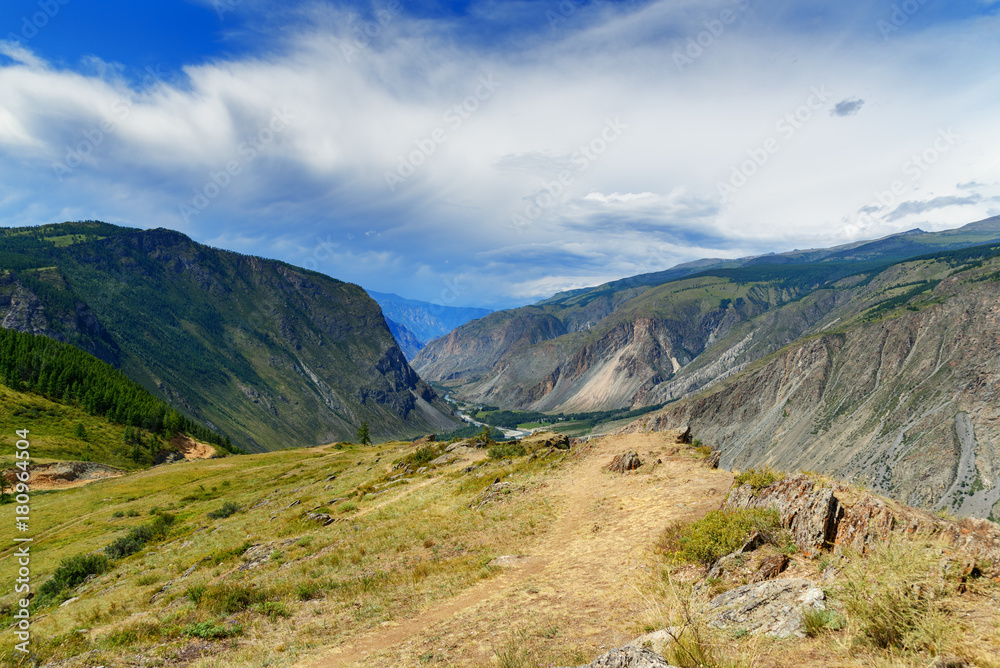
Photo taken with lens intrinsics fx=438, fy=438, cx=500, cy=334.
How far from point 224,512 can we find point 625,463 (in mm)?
38001

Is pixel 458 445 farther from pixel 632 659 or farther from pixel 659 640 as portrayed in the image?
pixel 632 659

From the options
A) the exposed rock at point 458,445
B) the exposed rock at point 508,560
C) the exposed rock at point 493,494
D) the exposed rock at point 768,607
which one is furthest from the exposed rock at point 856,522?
the exposed rock at point 458,445

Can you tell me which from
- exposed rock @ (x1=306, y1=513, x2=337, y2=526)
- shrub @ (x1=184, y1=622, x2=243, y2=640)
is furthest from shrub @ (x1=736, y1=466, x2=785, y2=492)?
exposed rock @ (x1=306, y1=513, x2=337, y2=526)

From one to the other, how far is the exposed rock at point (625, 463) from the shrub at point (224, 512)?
36.2 meters

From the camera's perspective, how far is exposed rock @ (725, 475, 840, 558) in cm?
1296

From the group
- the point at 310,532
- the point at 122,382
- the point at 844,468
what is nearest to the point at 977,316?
the point at 844,468

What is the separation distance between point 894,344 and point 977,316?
26.2m

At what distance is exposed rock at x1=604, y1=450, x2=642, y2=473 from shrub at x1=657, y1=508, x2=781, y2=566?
14209 millimetres

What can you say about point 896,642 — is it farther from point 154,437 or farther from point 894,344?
point 894,344

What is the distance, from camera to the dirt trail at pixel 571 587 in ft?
40.2

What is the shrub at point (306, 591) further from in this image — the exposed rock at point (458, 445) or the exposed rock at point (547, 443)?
the exposed rock at point (458, 445)

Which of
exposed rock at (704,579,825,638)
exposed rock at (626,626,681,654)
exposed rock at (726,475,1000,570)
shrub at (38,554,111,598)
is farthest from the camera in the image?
shrub at (38,554,111,598)

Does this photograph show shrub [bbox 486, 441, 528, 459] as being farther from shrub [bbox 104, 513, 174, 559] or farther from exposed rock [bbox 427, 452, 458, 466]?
shrub [bbox 104, 513, 174, 559]

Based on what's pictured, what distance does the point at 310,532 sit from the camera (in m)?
28.7
